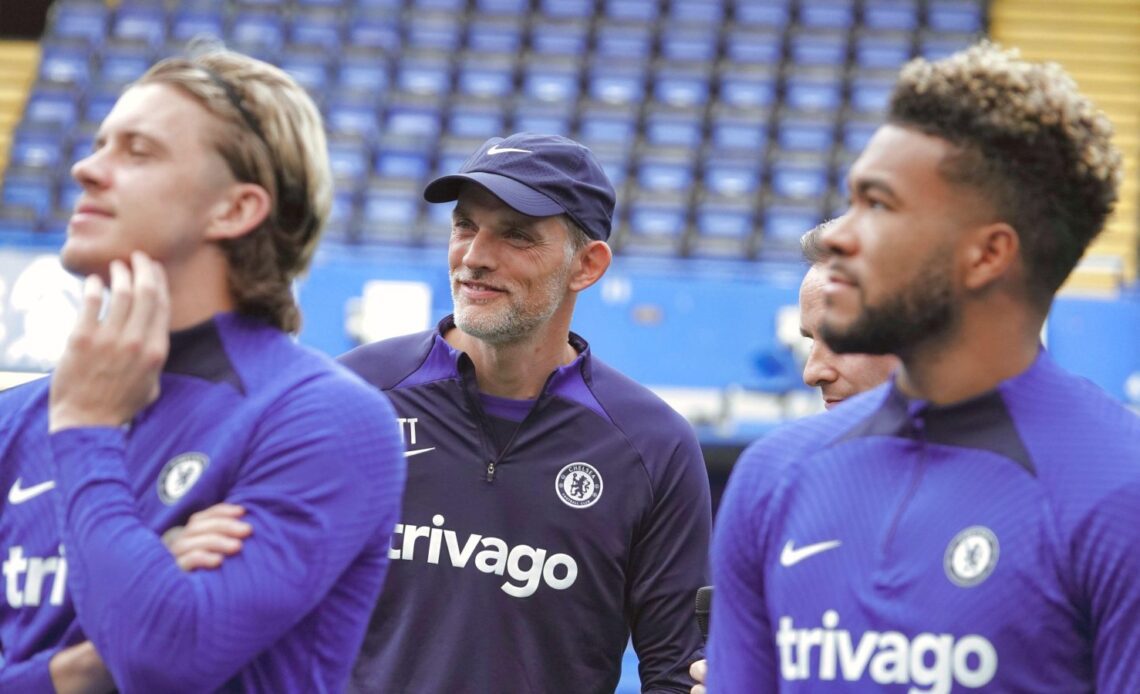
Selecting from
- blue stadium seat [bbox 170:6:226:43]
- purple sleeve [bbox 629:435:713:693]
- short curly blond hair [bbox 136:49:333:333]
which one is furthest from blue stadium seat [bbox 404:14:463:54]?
short curly blond hair [bbox 136:49:333:333]

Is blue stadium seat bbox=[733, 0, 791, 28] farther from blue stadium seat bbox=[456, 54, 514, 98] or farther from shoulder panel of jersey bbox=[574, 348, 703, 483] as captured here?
shoulder panel of jersey bbox=[574, 348, 703, 483]

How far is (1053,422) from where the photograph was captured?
2.03 m

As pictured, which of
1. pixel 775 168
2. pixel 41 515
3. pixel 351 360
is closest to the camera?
pixel 41 515

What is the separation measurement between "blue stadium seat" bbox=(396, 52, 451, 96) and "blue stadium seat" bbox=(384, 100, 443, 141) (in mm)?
207

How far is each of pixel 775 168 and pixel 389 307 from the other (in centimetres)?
440

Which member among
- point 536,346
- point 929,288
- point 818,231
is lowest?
point 536,346

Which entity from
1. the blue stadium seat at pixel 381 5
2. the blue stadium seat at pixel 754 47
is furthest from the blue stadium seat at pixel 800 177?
the blue stadium seat at pixel 381 5

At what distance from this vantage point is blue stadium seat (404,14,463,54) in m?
13.4

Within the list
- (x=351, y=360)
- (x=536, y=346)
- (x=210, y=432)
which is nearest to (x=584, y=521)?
(x=536, y=346)

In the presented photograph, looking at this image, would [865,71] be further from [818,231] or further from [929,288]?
[929,288]

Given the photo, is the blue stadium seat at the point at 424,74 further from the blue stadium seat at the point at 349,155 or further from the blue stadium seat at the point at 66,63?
the blue stadium seat at the point at 66,63

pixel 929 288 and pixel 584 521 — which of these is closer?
pixel 929 288

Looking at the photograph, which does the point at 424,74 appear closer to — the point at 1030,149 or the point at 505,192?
the point at 505,192

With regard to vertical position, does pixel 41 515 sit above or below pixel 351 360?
above
